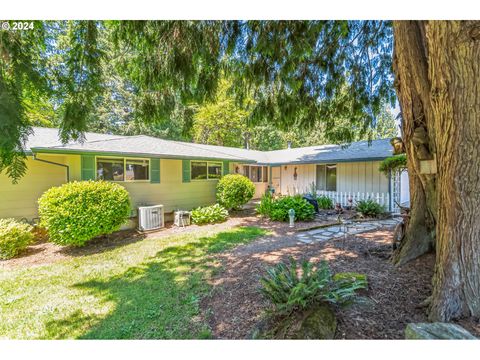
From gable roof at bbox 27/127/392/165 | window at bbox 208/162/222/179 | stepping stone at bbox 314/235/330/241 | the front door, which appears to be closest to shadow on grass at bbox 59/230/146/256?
gable roof at bbox 27/127/392/165

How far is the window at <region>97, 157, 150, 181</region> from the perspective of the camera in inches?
287

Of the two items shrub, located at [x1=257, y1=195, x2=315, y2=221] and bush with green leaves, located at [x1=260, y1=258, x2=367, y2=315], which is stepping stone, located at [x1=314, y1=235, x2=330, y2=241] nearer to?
shrub, located at [x1=257, y1=195, x2=315, y2=221]

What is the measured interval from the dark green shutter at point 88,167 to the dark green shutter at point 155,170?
6.17ft

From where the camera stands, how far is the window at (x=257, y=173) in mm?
14852

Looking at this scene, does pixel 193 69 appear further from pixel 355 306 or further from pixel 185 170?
pixel 185 170

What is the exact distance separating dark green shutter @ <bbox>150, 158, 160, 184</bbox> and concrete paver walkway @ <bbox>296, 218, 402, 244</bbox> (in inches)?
210

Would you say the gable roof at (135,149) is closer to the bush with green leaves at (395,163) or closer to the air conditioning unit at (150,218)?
the bush with green leaves at (395,163)

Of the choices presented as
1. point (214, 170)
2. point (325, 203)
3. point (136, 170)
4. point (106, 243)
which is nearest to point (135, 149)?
point (136, 170)

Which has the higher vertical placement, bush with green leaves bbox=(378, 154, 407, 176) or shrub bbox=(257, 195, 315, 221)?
bush with green leaves bbox=(378, 154, 407, 176)

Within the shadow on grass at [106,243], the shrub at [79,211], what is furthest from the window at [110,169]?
the shadow on grass at [106,243]

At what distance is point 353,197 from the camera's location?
416 inches
